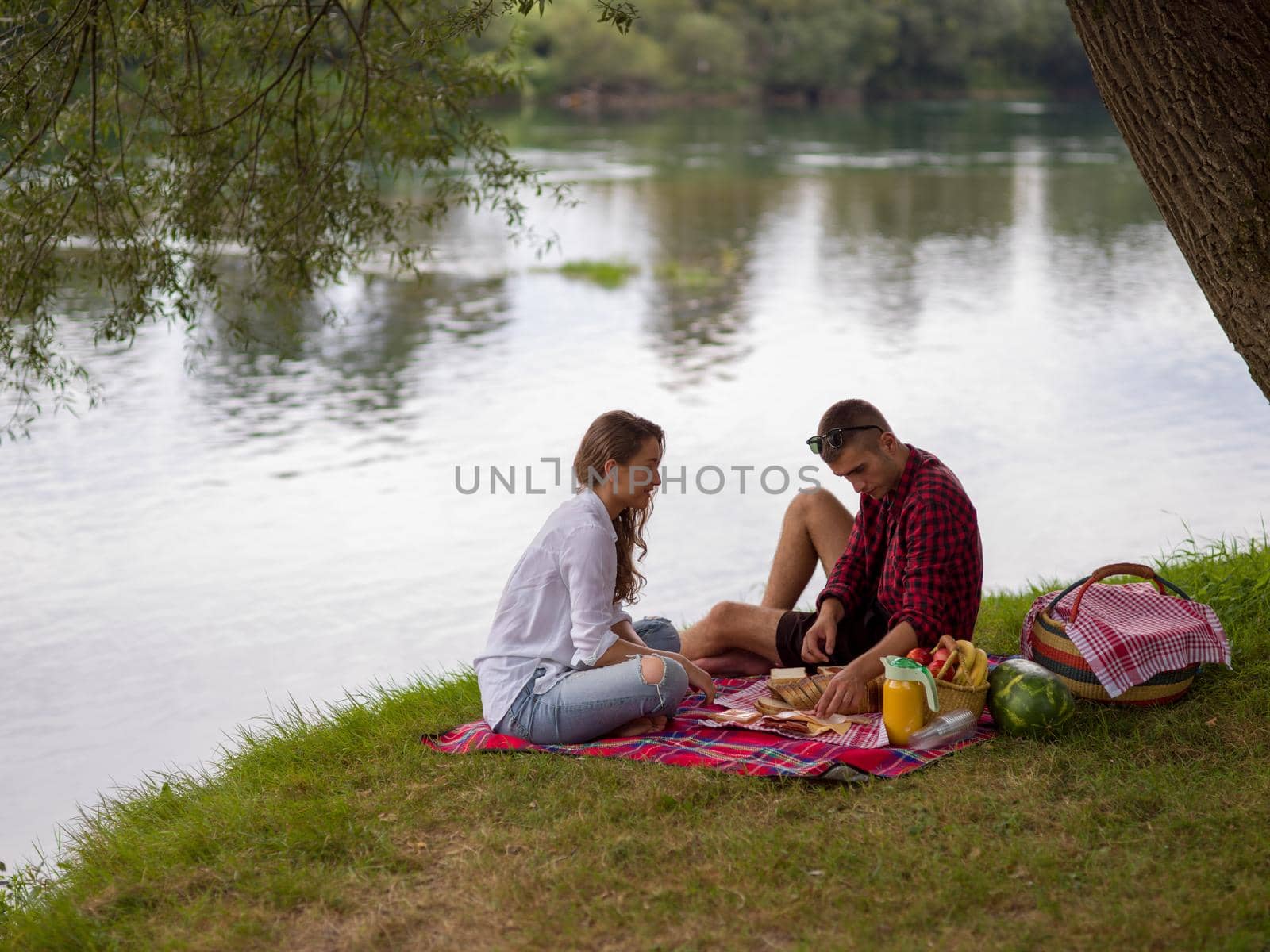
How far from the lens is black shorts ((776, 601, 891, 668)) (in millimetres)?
4652

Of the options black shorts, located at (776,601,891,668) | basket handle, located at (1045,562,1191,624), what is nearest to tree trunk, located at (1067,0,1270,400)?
basket handle, located at (1045,562,1191,624)

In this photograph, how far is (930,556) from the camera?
4316 mm

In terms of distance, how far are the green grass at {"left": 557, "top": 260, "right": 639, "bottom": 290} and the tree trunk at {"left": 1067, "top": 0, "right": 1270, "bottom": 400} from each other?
17031mm

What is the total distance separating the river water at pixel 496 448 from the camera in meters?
7.35

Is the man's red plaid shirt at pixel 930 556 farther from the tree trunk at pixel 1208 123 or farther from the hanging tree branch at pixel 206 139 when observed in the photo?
the hanging tree branch at pixel 206 139

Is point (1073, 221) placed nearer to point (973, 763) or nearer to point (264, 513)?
point (264, 513)

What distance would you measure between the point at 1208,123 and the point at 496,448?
27.7ft

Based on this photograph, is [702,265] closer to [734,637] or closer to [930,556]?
[734,637]

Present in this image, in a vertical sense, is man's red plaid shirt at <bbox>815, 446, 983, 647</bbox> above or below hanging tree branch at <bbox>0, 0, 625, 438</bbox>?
below

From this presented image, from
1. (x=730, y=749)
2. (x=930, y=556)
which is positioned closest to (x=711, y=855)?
(x=730, y=749)

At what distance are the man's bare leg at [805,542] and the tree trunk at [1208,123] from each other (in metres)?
1.70

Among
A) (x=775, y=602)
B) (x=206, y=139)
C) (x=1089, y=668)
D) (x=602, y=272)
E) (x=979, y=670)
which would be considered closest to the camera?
(x=979, y=670)

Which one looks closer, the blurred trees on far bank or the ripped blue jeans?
the ripped blue jeans

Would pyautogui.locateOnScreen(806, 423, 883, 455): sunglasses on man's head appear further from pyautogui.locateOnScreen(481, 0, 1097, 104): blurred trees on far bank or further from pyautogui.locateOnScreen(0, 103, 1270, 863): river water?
pyautogui.locateOnScreen(481, 0, 1097, 104): blurred trees on far bank
